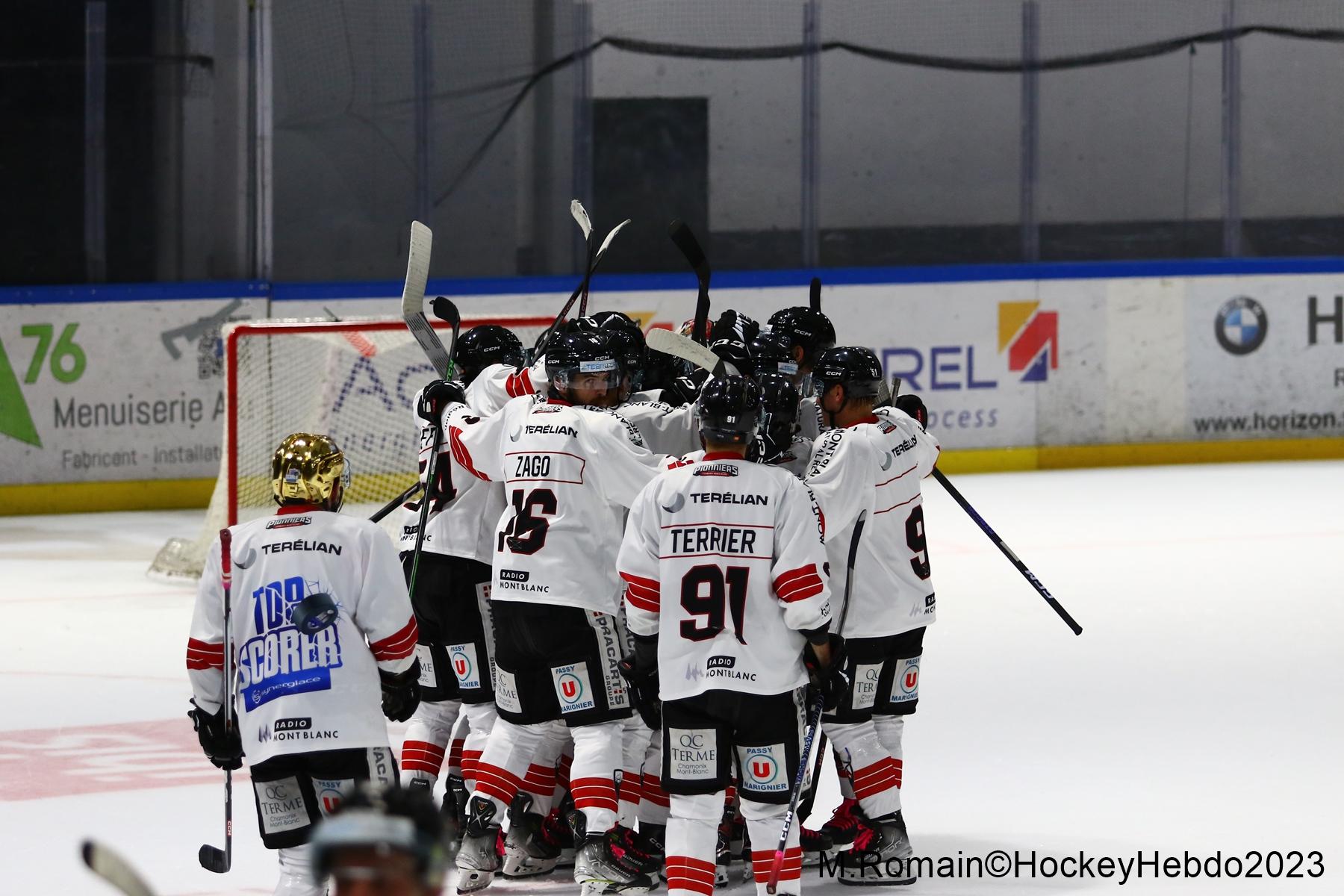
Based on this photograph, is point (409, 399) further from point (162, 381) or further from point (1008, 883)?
point (1008, 883)

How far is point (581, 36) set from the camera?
1080cm

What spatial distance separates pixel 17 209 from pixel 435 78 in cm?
232

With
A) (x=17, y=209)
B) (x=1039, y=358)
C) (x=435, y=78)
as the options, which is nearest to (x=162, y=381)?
(x=17, y=209)

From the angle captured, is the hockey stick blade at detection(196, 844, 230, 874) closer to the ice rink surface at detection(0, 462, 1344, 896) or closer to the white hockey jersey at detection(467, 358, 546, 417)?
the ice rink surface at detection(0, 462, 1344, 896)

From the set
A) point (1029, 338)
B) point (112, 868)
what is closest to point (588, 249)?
point (112, 868)

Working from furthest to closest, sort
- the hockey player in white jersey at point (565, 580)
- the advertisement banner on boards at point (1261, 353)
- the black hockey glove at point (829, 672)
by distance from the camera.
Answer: the advertisement banner on boards at point (1261, 353) → the hockey player in white jersey at point (565, 580) → the black hockey glove at point (829, 672)

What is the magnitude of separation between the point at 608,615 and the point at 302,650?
3.46ft

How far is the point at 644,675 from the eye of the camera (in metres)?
3.67

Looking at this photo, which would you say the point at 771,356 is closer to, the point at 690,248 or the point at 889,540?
the point at 889,540

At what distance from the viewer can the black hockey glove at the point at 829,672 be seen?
3.61m

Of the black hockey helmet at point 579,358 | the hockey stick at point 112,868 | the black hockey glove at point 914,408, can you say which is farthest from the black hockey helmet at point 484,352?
the hockey stick at point 112,868

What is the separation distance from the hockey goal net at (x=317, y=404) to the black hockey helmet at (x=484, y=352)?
330cm

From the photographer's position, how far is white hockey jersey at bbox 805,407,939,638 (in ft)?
13.8

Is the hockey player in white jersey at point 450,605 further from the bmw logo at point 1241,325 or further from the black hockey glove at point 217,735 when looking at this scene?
the bmw logo at point 1241,325
